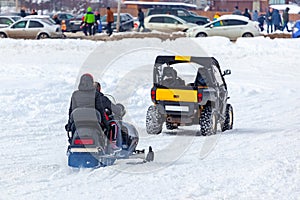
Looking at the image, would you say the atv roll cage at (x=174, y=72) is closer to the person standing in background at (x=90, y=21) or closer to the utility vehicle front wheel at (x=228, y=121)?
the utility vehicle front wheel at (x=228, y=121)

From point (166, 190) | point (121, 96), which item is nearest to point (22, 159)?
point (166, 190)

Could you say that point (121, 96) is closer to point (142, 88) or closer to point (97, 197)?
point (142, 88)

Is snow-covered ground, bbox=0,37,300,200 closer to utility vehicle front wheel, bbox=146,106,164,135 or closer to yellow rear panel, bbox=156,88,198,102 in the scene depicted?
utility vehicle front wheel, bbox=146,106,164,135

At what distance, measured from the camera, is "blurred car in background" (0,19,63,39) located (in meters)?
36.5

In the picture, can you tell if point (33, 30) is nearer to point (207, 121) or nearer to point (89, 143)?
point (207, 121)

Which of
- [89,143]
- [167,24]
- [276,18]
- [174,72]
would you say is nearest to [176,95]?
[174,72]

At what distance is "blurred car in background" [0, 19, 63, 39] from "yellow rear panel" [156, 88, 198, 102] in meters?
24.6

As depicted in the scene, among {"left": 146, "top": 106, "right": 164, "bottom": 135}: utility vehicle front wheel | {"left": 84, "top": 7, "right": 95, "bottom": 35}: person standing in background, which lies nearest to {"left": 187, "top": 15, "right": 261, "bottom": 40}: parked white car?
{"left": 84, "top": 7, "right": 95, "bottom": 35}: person standing in background

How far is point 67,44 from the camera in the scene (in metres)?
31.3

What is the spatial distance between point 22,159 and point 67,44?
71.2ft

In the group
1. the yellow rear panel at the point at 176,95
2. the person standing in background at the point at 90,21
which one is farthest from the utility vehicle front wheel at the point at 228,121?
the person standing in background at the point at 90,21

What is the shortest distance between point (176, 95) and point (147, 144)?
1215 mm

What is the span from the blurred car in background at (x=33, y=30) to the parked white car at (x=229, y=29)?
23.2 feet

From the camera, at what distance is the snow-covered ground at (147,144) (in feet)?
25.6
